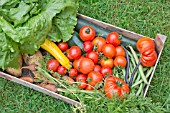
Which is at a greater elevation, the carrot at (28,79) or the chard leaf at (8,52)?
the chard leaf at (8,52)

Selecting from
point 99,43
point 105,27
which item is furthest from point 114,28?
point 99,43

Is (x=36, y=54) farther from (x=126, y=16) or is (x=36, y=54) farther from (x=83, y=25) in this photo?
(x=126, y=16)

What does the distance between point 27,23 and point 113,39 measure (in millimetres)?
704

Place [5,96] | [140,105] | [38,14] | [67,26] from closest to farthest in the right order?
[140,105]
[38,14]
[67,26]
[5,96]

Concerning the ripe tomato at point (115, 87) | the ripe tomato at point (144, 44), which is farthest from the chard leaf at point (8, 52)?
the ripe tomato at point (144, 44)

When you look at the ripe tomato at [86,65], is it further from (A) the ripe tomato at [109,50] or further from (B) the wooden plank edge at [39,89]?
(B) the wooden plank edge at [39,89]

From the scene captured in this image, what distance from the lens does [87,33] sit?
2.82 metres

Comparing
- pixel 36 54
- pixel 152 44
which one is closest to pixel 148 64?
pixel 152 44

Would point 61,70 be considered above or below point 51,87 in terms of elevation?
above

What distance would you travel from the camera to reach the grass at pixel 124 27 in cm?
294

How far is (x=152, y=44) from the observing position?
→ 2.70 meters

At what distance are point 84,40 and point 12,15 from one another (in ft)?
2.13


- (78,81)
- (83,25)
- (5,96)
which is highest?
(83,25)

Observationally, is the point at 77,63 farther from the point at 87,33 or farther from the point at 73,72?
the point at 87,33
